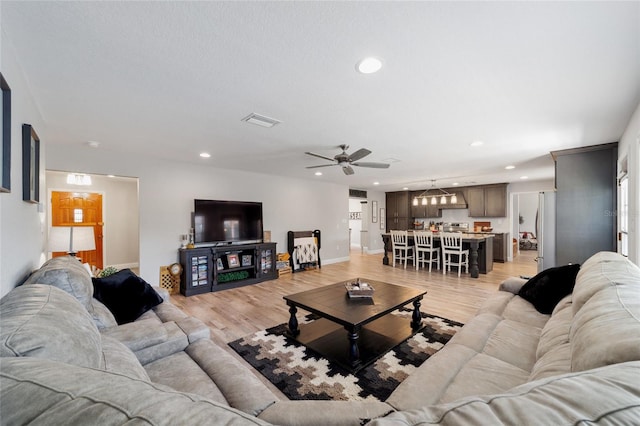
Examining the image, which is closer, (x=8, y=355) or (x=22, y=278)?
(x=8, y=355)

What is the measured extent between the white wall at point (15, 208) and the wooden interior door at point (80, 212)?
433 cm

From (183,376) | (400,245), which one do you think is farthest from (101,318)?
(400,245)

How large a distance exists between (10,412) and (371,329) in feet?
9.53

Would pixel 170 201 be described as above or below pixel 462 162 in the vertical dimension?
Answer: below

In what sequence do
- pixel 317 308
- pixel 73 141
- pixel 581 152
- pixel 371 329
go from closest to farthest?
pixel 317 308 → pixel 371 329 → pixel 73 141 → pixel 581 152

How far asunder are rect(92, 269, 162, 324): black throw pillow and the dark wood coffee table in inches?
51.8

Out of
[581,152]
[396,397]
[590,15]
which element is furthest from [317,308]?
[581,152]

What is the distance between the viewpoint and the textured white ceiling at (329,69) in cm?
135

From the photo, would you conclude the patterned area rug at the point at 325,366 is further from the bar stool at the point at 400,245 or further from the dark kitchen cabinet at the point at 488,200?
the dark kitchen cabinet at the point at 488,200

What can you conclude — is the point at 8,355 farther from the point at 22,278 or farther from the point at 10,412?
the point at 22,278

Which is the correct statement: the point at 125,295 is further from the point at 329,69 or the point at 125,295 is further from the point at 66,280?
the point at 329,69

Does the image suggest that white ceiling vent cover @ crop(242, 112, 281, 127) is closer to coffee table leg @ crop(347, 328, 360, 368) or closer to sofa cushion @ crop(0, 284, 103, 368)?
sofa cushion @ crop(0, 284, 103, 368)

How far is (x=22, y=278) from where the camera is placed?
180cm

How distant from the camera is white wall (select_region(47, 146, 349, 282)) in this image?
4055 millimetres
